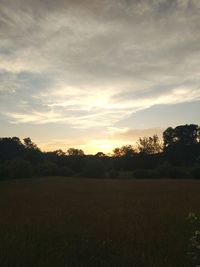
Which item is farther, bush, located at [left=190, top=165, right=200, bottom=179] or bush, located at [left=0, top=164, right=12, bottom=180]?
bush, located at [left=0, top=164, right=12, bottom=180]

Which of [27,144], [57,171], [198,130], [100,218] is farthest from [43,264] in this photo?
[27,144]

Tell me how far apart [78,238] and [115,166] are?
86891 millimetres

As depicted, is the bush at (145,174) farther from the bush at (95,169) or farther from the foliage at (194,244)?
the foliage at (194,244)

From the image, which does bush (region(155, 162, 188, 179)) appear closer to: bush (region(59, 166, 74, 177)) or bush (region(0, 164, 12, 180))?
bush (region(59, 166, 74, 177))

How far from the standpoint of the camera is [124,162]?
99.2 metres

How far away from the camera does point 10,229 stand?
1591 cm

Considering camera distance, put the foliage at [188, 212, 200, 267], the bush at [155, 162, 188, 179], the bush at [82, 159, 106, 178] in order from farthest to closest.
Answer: the bush at [82, 159, 106, 178], the bush at [155, 162, 188, 179], the foliage at [188, 212, 200, 267]

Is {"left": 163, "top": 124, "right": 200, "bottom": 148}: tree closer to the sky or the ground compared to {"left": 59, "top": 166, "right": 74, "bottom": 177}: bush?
closer to the sky

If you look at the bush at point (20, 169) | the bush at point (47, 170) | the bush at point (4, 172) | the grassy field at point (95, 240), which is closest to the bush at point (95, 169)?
the bush at point (47, 170)

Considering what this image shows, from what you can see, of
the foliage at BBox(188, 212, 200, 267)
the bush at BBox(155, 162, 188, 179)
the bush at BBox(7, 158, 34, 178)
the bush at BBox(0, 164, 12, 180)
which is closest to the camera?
the foliage at BBox(188, 212, 200, 267)

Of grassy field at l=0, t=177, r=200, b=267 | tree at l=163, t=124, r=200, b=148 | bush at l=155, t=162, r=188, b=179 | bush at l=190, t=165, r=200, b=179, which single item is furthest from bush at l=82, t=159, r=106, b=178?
grassy field at l=0, t=177, r=200, b=267

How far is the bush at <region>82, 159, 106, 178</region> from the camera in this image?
85.2 metres

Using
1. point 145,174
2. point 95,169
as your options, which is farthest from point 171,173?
point 95,169

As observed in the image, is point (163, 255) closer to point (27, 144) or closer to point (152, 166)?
point (152, 166)
